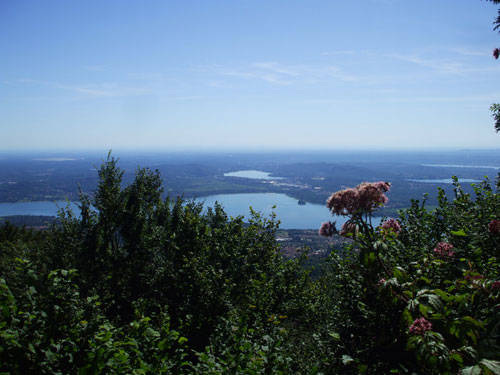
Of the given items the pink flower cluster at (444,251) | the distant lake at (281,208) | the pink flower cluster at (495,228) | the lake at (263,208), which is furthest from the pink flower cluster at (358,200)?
the lake at (263,208)

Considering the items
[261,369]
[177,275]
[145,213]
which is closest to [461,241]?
[261,369]

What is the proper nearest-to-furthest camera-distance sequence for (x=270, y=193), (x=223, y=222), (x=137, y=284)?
(x=137, y=284) < (x=223, y=222) < (x=270, y=193)

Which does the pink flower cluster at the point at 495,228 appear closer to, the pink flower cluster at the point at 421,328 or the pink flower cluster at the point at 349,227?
the pink flower cluster at the point at 349,227

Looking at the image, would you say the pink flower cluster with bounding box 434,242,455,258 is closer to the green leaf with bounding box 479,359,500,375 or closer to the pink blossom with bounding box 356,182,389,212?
the pink blossom with bounding box 356,182,389,212

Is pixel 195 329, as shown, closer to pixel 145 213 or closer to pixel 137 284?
pixel 137 284

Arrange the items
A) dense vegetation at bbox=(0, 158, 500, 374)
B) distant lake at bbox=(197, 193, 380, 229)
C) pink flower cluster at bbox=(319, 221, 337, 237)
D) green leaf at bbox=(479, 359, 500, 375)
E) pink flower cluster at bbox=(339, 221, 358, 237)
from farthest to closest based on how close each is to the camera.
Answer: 1. distant lake at bbox=(197, 193, 380, 229)
2. pink flower cluster at bbox=(319, 221, 337, 237)
3. pink flower cluster at bbox=(339, 221, 358, 237)
4. dense vegetation at bbox=(0, 158, 500, 374)
5. green leaf at bbox=(479, 359, 500, 375)

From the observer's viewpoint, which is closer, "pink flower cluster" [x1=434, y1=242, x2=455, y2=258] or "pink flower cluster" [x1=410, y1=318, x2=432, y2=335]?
"pink flower cluster" [x1=410, y1=318, x2=432, y2=335]

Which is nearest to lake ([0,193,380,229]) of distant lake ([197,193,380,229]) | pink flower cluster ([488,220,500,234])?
distant lake ([197,193,380,229])
